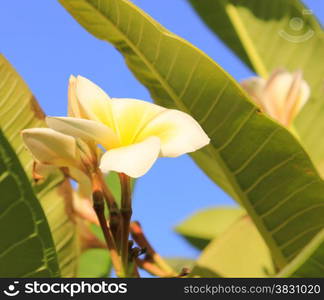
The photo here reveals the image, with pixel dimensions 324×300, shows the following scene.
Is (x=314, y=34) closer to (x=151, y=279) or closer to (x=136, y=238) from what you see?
(x=136, y=238)

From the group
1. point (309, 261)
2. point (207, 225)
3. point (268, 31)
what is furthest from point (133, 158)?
point (207, 225)

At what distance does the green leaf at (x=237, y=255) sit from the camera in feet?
4.22

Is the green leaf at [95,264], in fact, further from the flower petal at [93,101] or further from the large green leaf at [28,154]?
the flower petal at [93,101]

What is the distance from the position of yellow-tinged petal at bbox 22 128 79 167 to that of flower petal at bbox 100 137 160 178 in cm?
8

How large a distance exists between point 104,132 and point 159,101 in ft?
1.01

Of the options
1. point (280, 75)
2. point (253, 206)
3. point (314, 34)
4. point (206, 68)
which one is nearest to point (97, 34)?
point (206, 68)

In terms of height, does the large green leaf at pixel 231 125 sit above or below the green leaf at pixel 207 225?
above

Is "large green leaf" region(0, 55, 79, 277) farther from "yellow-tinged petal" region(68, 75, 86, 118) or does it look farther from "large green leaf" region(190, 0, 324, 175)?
"large green leaf" region(190, 0, 324, 175)

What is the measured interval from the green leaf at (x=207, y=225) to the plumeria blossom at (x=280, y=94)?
89cm

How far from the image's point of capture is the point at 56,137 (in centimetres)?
82

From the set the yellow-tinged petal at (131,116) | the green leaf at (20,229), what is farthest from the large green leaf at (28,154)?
the yellow-tinged petal at (131,116)

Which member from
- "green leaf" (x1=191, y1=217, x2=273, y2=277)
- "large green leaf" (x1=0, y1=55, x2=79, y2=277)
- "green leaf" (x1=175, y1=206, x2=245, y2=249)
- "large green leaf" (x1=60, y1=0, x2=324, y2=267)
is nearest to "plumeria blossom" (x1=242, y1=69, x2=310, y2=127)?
"green leaf" (x1=191, y1=217, x2=273, y2=277)

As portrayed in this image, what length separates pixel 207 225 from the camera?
7.43 ft

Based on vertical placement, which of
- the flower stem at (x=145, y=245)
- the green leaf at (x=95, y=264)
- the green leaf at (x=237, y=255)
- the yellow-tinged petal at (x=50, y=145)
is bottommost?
the green leaf at (x=95, y=264)
